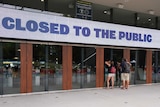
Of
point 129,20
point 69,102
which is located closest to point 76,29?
point 69,102

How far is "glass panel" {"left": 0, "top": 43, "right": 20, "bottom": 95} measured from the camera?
32.0 feet

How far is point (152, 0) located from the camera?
38.3 feet

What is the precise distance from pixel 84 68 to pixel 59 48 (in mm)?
1622

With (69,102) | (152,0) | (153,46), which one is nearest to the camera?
(69,102)

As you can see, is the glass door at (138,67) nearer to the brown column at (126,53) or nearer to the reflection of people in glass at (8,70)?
the brown column at (126,53)

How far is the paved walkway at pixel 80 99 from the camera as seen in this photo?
27.8 feet

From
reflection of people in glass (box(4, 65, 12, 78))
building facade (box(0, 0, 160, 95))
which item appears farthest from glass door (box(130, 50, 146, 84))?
reflection of people in glass (box(4, 65, 12, 78))

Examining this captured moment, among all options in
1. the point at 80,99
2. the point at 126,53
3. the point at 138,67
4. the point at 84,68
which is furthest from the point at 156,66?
the point at 80,99

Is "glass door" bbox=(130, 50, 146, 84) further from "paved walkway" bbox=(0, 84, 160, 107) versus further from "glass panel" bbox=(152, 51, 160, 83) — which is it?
"paved walkway" bbox=(0, 84, 160, 107)

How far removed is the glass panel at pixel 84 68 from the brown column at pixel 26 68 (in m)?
2.10

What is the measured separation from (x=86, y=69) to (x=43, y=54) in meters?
2.28

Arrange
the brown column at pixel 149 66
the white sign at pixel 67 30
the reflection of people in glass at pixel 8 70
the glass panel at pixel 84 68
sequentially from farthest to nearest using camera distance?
the brown column at pixel 149 66
the glass panel at pixel 84 68
the reflection of people in glass at pixel 8 70
the white sign at pixel 67 30

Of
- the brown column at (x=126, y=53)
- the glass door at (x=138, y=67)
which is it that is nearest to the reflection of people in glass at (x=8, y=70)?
the brown column at (x=126, y=53)

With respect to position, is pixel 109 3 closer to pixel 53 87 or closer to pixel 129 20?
pixel 129 20
